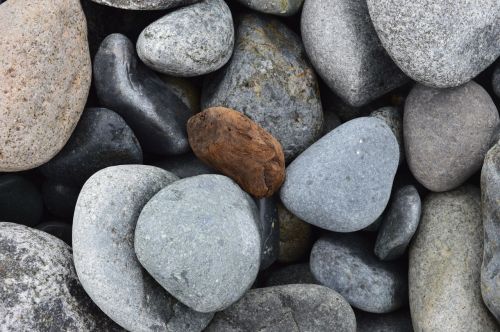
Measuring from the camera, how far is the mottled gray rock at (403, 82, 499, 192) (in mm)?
2426

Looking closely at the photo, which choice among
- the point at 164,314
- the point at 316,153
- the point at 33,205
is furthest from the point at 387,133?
the point at 33,205

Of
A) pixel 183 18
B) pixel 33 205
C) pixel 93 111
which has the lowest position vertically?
pixel 33 205

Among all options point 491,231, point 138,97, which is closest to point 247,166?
point 138,97

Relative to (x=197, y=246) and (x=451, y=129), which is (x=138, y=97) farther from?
(x=451, y=129)

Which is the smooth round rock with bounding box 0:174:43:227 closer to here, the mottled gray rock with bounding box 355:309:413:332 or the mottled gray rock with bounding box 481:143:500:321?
the mottled gray rock with bounding box 355:309:413:332

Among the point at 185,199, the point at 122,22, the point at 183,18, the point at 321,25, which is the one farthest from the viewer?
the point at 122,22

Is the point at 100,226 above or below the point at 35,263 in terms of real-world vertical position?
above

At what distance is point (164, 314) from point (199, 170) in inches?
27.9

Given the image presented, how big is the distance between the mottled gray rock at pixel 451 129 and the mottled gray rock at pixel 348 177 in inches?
6.9

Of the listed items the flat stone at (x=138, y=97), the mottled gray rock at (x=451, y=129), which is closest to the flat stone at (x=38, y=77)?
the flat stone at (x=138, y=97)

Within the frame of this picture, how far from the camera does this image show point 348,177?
92.4 inches

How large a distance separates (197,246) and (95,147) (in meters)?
0.73

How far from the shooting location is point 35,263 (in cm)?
219

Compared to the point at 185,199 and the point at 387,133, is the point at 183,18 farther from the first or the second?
the point at 387,133
